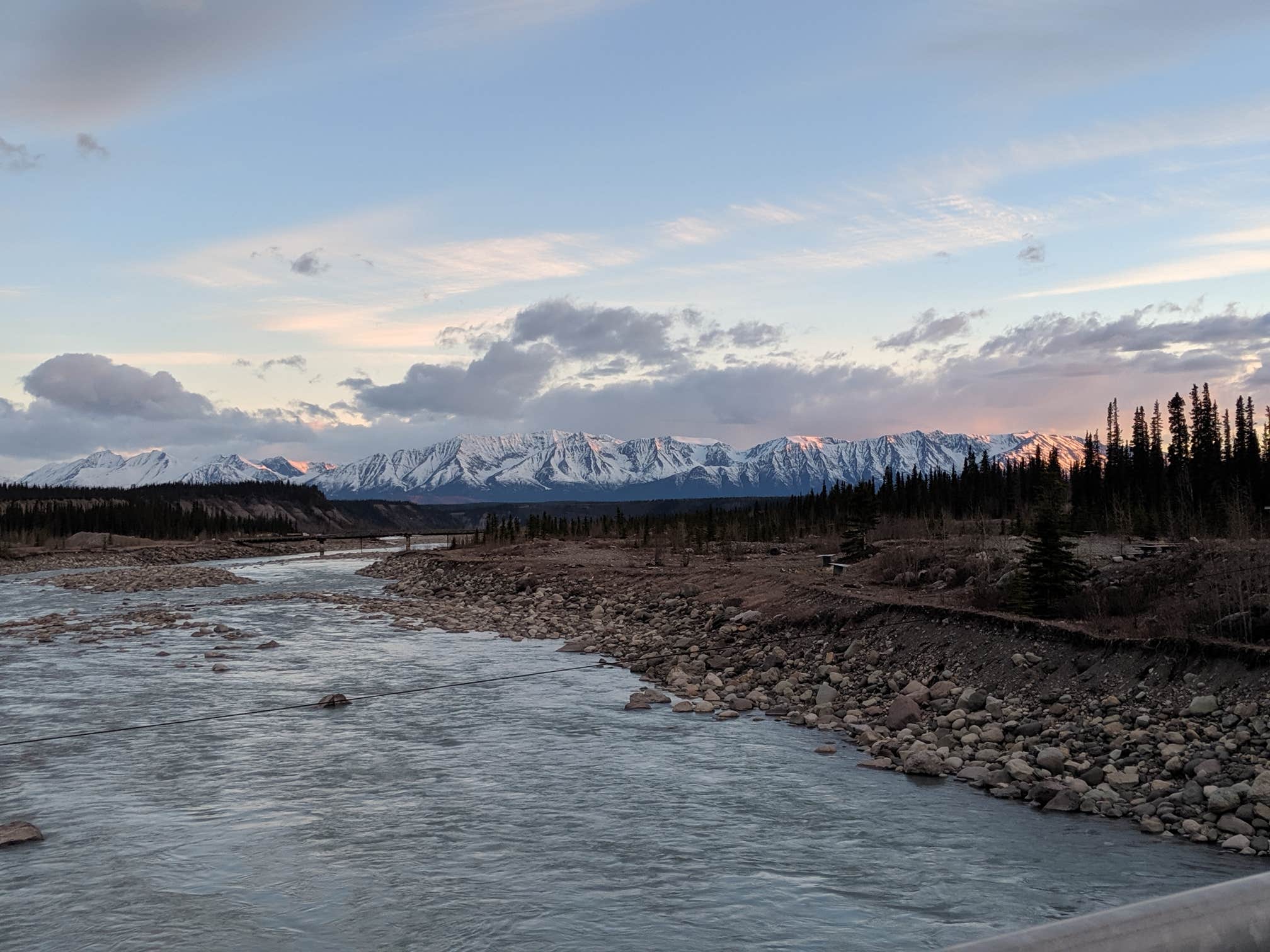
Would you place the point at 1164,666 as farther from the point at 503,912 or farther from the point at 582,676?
the point at 582,676

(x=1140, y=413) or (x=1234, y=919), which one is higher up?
(x=1140, y=413)

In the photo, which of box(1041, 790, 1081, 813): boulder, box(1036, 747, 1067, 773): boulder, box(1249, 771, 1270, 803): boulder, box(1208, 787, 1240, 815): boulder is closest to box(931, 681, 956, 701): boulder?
box(1036, 747, 1067, 773): boulder

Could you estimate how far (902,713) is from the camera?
1708 cm

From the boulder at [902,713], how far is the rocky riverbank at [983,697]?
3cm

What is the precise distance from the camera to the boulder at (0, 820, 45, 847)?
37.0ft

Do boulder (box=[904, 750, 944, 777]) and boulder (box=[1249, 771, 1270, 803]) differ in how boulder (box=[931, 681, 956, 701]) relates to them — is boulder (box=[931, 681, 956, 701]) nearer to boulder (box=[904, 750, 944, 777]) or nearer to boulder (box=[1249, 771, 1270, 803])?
boulder (box=[904, 750, 944, 777])

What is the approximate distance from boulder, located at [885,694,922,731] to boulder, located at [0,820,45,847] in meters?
13.3

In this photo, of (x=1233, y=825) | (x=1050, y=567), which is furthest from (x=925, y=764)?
(x=1050, y=567)

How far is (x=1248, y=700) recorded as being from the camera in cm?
1348

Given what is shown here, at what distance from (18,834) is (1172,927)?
519 inches

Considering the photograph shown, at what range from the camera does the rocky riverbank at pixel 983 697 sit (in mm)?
12258

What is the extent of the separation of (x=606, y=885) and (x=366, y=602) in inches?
1428

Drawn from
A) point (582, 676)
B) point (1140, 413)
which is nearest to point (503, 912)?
point (582, 676)

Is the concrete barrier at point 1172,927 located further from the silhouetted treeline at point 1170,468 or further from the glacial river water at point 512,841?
the silhouetted treeline at point 1170,468
